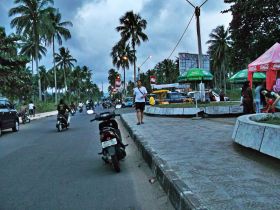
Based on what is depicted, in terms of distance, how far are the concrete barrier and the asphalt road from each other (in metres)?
2.01

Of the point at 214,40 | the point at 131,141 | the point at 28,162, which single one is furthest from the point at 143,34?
the point at 28,162

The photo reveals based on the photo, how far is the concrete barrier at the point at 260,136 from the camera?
22.4 feet

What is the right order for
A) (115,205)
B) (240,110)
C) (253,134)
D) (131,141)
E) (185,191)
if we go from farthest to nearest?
1. (240,110)
2. (131,141)
3. (253,134)
4. (115,205)
5. (185,191)

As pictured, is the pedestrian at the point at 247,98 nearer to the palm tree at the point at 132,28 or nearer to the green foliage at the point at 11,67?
the green foliage at the point at 11,67

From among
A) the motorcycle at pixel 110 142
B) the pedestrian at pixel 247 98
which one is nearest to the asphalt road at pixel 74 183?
the motorcycle at pixel 110 142

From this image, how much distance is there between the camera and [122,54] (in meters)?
64.2

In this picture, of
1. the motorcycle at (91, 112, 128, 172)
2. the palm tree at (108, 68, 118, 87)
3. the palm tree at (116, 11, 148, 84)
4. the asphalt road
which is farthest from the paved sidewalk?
the palm tree at (108, 68, 118, 87)

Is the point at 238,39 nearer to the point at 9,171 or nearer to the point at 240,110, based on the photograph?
the point at 240,110

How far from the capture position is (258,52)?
33906mm

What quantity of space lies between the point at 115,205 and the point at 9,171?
370 centimetres

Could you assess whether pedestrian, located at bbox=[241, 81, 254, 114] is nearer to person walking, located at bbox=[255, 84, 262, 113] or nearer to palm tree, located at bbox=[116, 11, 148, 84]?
person walking, located at bbox=[255, 84, 262, 113]

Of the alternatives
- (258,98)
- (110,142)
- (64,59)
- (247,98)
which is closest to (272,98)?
(247,98)

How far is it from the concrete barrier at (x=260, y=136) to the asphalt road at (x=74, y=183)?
2.01m

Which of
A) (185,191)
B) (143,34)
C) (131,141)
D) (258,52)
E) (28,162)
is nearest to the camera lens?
(185,191)
